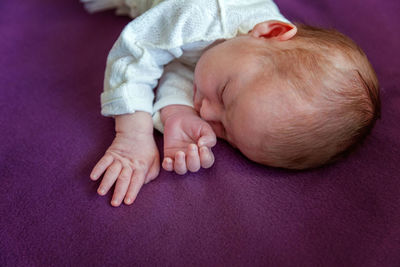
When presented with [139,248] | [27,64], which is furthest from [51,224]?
[27,64]

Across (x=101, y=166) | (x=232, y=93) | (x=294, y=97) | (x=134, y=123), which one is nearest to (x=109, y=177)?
(x=101, y=166)

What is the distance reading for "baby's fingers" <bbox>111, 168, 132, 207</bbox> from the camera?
0.82 meters

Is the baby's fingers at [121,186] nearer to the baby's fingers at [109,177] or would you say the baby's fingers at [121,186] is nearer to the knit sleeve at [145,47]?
the baby's fingers at [109,177]

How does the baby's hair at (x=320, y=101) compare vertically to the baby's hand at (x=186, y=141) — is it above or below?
above

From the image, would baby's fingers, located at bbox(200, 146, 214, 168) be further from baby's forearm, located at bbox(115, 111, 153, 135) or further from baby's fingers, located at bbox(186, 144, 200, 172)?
baby's forearm, located at bbox(115, 111, 153, 135)

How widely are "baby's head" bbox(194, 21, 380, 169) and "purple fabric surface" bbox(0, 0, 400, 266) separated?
0.26 ft

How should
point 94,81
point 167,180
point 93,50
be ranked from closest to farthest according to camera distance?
1. point 167,180
2. point 94,81
3. point 93,50

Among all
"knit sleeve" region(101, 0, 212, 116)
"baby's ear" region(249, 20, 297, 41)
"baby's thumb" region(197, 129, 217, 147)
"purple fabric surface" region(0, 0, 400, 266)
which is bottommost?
"purple fabric surface" region(0, 0, 400, 266)

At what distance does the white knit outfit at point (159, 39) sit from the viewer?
3.06 ft

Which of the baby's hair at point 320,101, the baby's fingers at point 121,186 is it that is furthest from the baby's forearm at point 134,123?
the baby's hair at point 320,101

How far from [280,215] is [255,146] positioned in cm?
15

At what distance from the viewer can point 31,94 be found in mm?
1056

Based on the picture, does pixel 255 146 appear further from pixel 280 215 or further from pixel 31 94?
pixel 31 94

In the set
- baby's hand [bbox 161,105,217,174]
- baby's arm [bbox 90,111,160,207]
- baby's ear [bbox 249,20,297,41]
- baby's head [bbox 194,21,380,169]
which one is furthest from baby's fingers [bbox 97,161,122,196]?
baby's ear [bbox 249,20,297,41]
